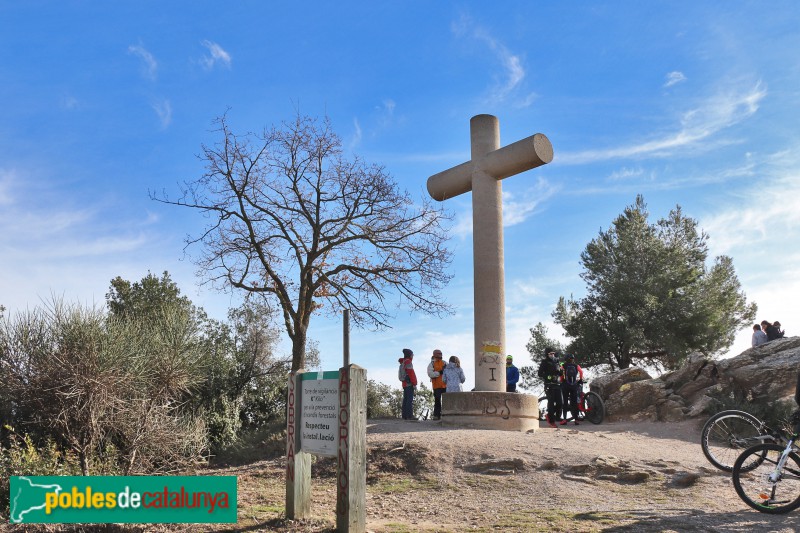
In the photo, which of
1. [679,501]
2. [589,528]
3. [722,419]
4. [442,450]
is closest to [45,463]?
[442,450]

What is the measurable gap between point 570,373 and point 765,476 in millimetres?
8636

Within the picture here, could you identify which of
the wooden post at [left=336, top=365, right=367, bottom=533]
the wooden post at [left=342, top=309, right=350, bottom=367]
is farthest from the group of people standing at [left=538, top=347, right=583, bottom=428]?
the wooden post at [left=336, top=365, right=367, bottom=533]

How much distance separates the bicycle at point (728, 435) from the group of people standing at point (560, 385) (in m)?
6.34

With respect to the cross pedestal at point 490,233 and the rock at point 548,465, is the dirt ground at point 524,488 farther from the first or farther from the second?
the cross pedestal at point 490,233

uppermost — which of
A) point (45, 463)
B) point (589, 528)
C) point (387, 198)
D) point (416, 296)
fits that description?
point (387, 198)

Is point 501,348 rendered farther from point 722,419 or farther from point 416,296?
Result: point 722,419

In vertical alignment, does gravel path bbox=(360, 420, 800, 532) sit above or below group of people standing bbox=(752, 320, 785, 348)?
below

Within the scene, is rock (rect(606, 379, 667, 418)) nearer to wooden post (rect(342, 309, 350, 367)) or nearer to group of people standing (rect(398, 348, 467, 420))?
group of people standing (rect(398, 348, 467, 420))

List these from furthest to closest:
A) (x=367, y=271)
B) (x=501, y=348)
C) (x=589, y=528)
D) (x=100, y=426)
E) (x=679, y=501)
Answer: (x=367, y=271) < (x=501, y=348) < (x=100, y=426) < (x=679, y=501) < (x=589, y=528)

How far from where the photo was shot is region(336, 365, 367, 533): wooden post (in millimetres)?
6723

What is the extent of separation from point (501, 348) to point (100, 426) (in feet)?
Result: 27.9

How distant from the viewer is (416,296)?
1848 centimetres

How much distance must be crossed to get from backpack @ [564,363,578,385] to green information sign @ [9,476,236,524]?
1096 centimetres

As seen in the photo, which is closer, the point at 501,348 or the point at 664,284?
the point at 501,348
